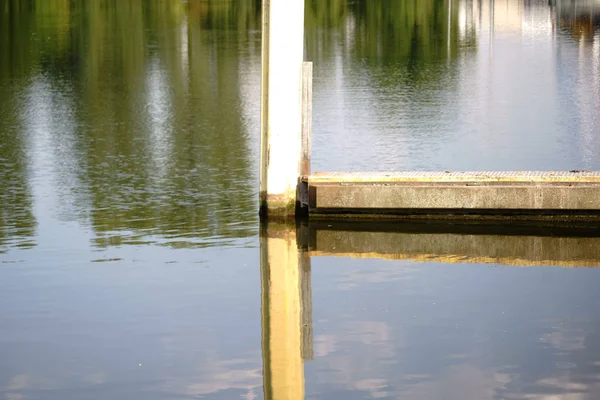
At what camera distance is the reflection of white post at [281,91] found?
514 inches

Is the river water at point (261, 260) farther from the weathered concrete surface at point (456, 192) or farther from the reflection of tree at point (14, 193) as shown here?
the weathered concrete surface at point (456, 192)

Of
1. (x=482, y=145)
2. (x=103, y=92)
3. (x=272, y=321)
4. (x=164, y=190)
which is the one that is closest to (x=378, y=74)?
(x=103, y=92)

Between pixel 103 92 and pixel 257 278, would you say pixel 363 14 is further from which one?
pixel 257 278

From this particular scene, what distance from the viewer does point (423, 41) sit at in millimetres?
39250

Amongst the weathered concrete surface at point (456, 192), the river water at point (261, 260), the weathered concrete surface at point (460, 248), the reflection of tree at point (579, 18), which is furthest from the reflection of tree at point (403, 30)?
the weathered concrete surface at point (460, 248)

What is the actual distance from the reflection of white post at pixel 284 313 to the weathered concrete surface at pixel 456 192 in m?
0.61

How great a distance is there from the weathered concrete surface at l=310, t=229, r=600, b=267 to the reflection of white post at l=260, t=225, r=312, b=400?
341 mm

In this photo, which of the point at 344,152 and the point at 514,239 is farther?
the point at 344,152

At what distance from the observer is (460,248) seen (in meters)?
12.4

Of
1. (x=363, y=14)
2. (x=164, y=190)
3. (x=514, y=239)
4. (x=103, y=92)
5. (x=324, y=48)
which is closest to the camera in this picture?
(x=514, y=239)

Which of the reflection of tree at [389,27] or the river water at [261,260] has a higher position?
the reflection of tree at [389,27]

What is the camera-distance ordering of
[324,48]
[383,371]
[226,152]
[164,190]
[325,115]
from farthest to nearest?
[324,48]
[325,115]
[226,152]
[164,190]
[383,371]

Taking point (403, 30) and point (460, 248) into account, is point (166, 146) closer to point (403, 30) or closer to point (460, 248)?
point (460, 248)

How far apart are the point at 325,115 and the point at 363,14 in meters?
31.8
